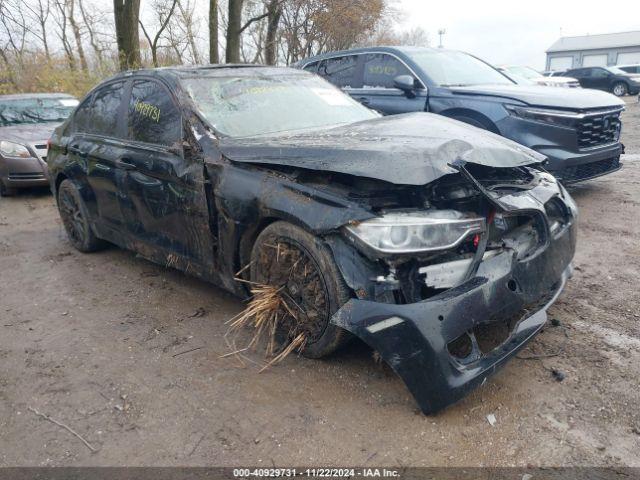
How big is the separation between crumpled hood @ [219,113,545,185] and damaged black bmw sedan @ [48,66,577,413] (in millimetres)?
11

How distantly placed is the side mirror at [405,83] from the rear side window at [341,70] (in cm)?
112

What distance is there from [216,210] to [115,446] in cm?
148

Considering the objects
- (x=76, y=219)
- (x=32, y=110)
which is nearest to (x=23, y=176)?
(x=32, y=110)

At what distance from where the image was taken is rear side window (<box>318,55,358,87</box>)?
7.36m

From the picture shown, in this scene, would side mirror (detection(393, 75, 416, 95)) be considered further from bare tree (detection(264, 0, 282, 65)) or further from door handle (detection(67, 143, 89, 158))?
bare tree (detection(264, 0, 282, 65))

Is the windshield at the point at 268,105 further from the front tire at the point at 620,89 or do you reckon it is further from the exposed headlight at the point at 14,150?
the front tire at the point at 620,89

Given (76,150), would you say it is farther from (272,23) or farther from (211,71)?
(272,23)

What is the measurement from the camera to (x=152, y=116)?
3893mm

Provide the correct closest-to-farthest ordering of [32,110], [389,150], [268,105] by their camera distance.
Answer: [389,150] → [268,105] → [32,110]

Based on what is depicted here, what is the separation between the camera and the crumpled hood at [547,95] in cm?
552

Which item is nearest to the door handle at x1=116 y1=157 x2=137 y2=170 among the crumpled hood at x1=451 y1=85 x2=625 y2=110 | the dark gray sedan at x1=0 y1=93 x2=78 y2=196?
the crumpled hood at x1=451 y1=85 x2=625 y2=110

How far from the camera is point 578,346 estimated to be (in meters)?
2.97

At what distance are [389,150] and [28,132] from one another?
26.6 feet

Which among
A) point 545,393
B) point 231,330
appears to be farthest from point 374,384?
point 231,330
